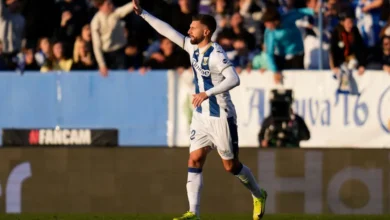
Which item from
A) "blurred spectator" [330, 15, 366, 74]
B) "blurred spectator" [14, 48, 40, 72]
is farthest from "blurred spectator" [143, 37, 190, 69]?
"blurred spectator" [330, 15, 366, 74]

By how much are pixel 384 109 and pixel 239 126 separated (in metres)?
1.96

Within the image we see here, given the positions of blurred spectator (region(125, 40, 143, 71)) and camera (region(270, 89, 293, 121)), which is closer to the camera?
camera (region(270, 89, 293, 121))

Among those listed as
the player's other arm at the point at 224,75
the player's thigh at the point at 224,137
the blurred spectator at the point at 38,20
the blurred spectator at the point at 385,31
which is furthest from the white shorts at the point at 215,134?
the blurred spectator at the point at 38,20

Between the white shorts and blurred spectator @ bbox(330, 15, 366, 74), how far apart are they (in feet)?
11.7

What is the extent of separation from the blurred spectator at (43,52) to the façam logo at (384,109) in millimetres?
5030

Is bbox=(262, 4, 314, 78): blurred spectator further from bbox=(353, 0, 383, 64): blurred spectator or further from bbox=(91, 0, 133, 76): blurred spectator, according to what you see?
bbox=(91, 0, 133, 76): blurred spectator

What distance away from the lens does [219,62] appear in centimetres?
926

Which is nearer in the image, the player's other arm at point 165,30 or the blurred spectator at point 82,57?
the player's other arm at point 165,30

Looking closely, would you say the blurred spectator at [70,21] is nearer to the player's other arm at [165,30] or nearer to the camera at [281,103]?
the camera at [281,103]

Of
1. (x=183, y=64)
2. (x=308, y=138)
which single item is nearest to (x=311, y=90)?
(x=308, y=138)

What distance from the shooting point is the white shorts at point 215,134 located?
377 inches

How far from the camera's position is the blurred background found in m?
12.4

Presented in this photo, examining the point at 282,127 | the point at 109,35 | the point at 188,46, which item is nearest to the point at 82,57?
the point at 109,35

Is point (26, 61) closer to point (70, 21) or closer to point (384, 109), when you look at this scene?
point (70, 21)
